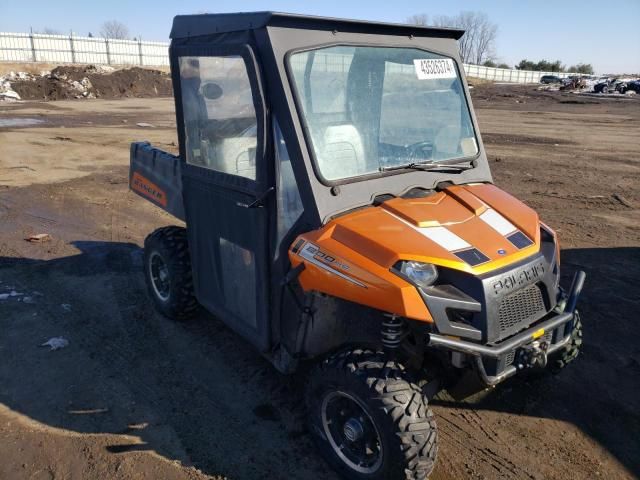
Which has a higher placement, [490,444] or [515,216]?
[515,216]

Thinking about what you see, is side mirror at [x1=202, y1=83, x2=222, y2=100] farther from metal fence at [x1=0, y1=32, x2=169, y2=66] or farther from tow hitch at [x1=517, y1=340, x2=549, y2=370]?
metal fence at [x1=0, y1=32, x2=169, y2=66]

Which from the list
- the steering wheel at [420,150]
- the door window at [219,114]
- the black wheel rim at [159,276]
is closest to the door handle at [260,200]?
the door window at [219,114]

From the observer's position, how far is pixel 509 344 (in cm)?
248

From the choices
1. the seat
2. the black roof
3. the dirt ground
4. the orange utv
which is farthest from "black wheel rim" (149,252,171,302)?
the seat

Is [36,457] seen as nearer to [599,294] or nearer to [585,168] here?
[599,294]

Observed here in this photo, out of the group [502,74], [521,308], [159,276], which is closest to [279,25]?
[521,308]

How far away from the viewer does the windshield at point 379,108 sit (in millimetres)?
2820

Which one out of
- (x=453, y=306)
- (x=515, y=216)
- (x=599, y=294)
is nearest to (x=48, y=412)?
(x=453, y=306)

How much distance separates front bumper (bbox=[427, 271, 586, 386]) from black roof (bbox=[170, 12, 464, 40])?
5.60 ft

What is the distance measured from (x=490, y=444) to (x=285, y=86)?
2342 mm

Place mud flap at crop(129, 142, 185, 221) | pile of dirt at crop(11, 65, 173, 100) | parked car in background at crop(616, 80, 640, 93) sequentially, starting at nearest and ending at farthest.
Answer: mud flap at crop(129, 142, 185, 221)
pile of dirt at crop(11, 65, 173, 100)
parked car in background at crop(616, 80, 640, 93)

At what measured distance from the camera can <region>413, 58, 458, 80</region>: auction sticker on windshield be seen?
10.9ft

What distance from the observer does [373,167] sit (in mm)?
3000

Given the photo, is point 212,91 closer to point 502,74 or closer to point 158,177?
point 158,177
